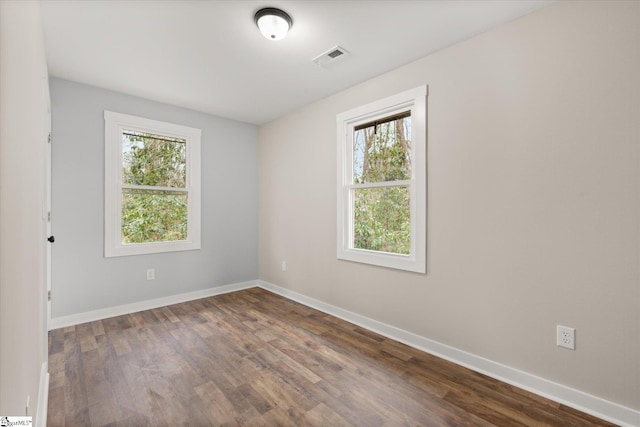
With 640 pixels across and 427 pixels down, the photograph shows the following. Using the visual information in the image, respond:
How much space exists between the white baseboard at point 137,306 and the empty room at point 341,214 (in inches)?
0.9

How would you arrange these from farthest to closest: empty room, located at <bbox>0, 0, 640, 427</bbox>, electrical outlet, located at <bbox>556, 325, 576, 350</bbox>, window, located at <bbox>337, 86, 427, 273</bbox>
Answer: window, located at <bbox>337, 86, 427, 273</bbox> < electrical outlet, located at <bbox>556, 325, 576, 350</bbox> < empty room, located at <bbox>0, 0, 640, 427</bbox>

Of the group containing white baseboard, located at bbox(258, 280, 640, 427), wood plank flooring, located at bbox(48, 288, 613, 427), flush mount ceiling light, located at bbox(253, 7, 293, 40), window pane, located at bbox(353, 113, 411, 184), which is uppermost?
flush mount ceiling light, located at bbox(253, 7, 293, 40)

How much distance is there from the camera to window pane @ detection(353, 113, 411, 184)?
2795mm

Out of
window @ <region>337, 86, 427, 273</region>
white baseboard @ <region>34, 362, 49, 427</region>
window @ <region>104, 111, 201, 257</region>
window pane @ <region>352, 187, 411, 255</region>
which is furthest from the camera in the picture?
window @ <region>104, 111, 201, 257</region>

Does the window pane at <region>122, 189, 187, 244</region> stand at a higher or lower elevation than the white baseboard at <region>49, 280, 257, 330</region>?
higher

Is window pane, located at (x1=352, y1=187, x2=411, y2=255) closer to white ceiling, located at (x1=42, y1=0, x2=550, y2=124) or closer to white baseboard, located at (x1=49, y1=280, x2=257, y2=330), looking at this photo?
white ceiling, located at (x1=42, y1=0, x2=550, y2=124)

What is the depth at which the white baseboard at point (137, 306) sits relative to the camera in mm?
3002

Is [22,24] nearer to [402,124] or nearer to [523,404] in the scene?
[402,124]

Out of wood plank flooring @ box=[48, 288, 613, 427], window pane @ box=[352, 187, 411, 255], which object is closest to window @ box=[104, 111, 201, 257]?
wood plank flooring @ box=[48, 288, 613, 427]

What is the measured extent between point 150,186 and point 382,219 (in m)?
2.77

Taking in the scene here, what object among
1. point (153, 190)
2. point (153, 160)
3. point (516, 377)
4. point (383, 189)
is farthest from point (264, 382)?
point (153, 160)

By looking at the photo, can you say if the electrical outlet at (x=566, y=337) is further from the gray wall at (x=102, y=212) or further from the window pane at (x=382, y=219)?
the gray wall at (x=102, y=212)

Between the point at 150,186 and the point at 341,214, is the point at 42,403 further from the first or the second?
→ the point at 341,214

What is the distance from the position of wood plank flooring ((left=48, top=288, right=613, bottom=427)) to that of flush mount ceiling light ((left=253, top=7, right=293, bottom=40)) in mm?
2437
